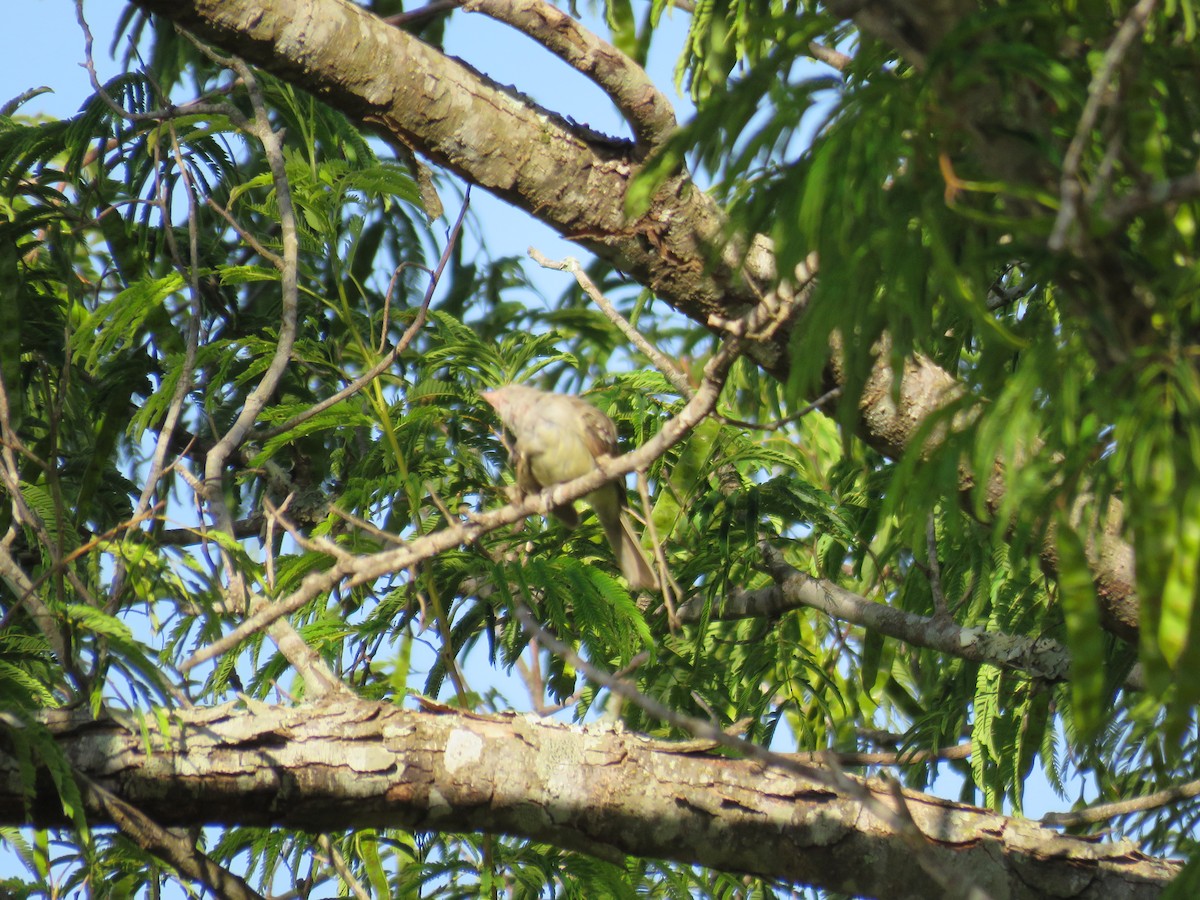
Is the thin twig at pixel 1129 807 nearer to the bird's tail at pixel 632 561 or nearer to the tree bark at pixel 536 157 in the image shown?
the tree bark at pixel 536 157

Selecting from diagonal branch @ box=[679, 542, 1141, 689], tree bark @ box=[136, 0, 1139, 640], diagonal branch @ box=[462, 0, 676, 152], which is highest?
diagonal branch @ box=[462, 0, 676, 152]

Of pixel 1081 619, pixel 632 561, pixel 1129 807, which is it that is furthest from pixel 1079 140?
pixel 632 561

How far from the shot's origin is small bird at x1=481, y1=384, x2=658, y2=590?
487cm

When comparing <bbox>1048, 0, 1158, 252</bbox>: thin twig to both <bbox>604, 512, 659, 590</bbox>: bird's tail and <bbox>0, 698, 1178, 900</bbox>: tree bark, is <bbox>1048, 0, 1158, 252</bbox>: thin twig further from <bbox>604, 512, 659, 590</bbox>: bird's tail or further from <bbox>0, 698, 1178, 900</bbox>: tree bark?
<bbox>604, 512, 659, 590</bbox>: bird's tail

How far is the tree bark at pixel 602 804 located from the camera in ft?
10.4

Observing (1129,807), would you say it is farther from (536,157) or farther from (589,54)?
(589,54)

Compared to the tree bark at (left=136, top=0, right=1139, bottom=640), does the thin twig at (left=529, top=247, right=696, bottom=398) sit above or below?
below

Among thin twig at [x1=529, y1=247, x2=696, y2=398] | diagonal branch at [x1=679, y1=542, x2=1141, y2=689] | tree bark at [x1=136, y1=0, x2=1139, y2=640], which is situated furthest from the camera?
diagonal branch at [x1=679, y1=542, x2=1141, y2=689]

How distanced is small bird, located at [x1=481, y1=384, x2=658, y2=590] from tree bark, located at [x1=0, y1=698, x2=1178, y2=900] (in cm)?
144

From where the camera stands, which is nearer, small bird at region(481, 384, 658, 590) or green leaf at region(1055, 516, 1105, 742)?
green leaf at region(1055, 516, 1105, 742)

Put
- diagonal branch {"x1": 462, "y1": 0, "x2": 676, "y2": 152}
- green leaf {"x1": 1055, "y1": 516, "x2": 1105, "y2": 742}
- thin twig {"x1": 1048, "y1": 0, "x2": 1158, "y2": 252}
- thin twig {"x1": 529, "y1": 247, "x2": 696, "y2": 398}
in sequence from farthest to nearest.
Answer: diagonal branch {"x1": 462, "y1": 0, "x2": 676, "y2": 152}, thin twig {"x1": 529, "y1": 247, "x2": 696, "y2": 398}, green leaf {"x1": 1055, "y1": 516, "x2": 1105, "y2": 742}, thin twig {"x1": 1048, "y1": 0, "x2": 1158, "y2": 252}

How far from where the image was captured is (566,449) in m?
5.58

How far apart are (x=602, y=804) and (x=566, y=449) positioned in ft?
7.93

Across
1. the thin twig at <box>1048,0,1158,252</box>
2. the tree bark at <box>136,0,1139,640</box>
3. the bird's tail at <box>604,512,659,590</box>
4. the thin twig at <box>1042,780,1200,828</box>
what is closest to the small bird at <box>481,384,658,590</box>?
the bird's tail at <box>604,512,659,590</box>
